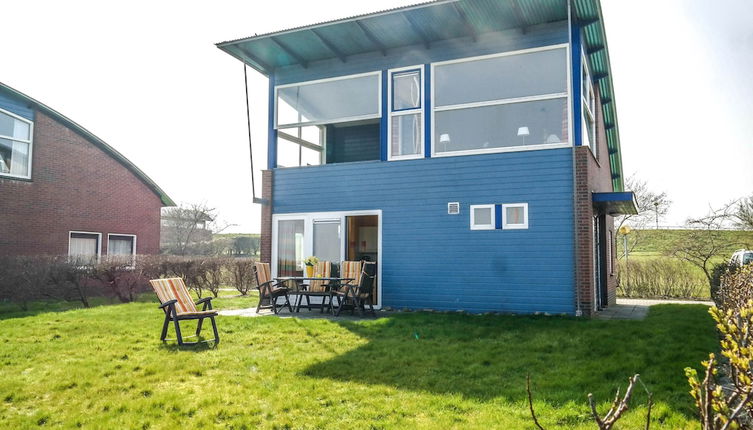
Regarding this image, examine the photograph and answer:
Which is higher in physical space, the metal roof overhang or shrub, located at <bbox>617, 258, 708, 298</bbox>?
the metal roof overhang

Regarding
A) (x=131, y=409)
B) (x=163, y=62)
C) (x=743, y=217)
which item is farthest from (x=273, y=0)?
(x=743, y=217)

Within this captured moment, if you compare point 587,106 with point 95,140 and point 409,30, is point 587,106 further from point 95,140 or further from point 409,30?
point 95,140

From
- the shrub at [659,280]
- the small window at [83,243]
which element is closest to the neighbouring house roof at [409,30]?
the shrub at [659,280]

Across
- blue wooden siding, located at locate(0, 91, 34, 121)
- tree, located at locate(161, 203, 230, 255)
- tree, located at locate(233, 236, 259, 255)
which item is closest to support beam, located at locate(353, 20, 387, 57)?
blue wooden siding, located at locate(0, 91, 34, 121)

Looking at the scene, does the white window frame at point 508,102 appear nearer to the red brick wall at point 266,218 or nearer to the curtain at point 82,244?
the red brick wall at point 266,218

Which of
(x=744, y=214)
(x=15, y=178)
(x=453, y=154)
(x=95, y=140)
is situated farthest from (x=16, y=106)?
(x=744, y=214)

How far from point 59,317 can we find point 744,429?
9.50m

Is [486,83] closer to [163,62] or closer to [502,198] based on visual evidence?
[502,198]

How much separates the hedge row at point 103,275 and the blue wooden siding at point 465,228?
5.08 m

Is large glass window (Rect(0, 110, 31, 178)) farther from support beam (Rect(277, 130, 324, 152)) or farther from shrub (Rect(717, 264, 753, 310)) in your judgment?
shrub (Rect(717, 264, 753, 310))

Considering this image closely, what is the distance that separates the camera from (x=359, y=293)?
8945 millimetres

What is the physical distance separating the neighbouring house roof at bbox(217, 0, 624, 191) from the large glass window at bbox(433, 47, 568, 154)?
1.85 feet

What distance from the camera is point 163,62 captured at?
947cm

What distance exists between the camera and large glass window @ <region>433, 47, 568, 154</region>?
29.5ft
